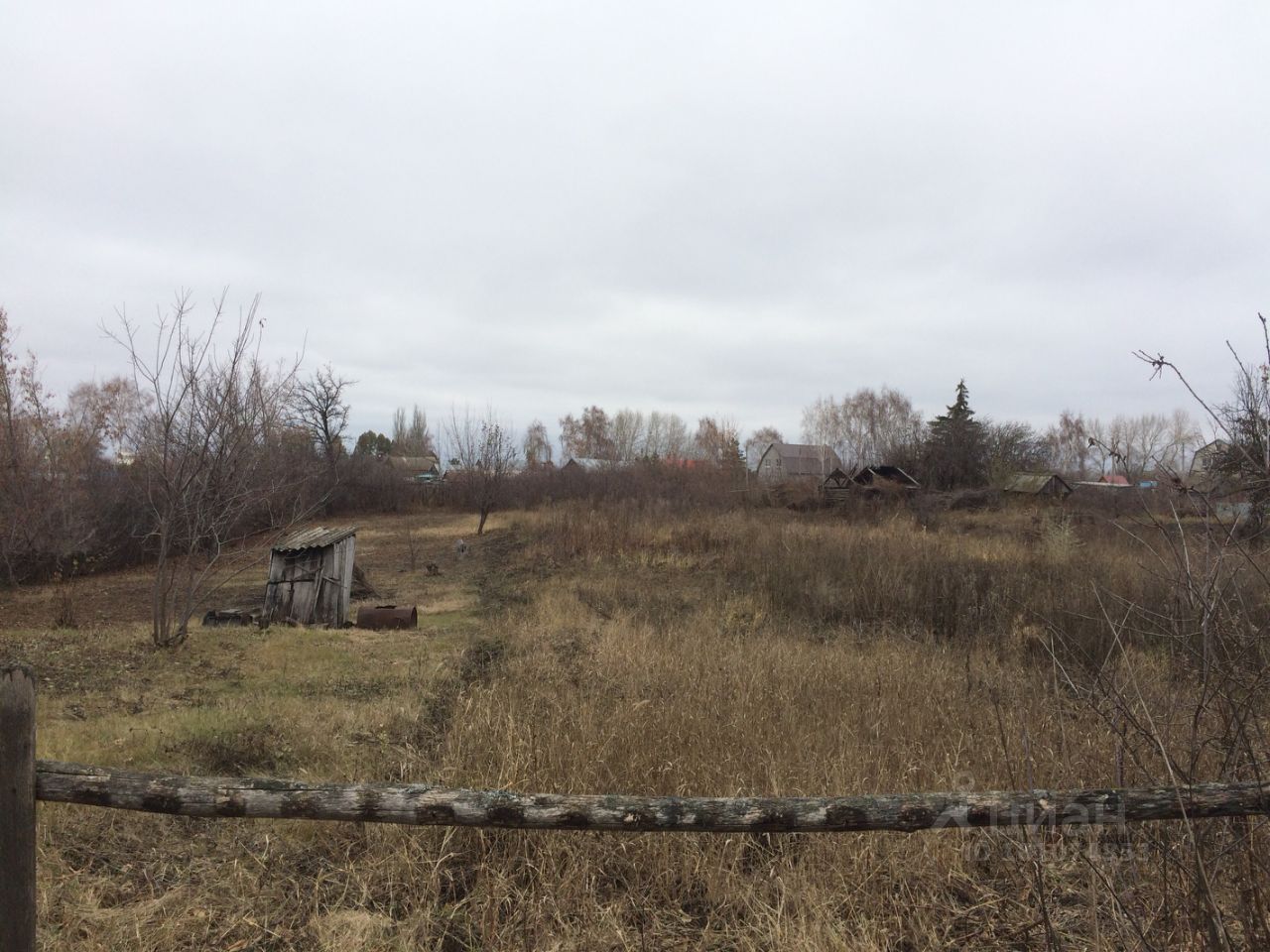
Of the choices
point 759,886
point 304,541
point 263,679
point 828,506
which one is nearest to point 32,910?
point 759,886

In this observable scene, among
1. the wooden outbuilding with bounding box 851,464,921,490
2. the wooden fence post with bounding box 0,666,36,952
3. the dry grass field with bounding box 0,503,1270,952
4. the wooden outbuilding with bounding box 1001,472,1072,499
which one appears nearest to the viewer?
the wooden fence post with bounding box 0,666,36,952

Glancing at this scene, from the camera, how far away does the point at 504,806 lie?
2.16 meters

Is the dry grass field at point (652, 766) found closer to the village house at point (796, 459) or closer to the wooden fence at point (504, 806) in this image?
the wooden fence at point (504, 806)

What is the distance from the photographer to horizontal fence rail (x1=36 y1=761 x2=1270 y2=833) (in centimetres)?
207

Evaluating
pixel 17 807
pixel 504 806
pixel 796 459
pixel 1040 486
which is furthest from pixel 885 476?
pixel 17 807

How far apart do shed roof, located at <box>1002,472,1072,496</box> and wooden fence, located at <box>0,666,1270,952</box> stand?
3093cm

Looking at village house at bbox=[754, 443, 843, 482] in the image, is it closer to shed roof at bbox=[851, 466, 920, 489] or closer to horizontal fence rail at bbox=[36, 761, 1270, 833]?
shed roof at bbox=[851, 466, 920, 489]

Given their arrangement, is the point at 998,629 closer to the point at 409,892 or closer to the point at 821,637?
the point at 821,637

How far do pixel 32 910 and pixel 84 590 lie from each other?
16.7 metres

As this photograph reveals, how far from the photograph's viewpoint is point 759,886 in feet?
10.5

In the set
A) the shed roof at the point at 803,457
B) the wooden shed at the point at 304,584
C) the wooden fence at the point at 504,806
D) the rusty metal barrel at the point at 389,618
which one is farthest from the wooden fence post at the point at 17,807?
the shed roof at the point at 803,457

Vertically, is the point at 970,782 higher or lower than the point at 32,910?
lower

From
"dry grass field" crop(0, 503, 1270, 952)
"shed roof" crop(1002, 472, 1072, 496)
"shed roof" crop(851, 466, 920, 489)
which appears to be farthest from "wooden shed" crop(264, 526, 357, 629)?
"shed roof" crop(1002, 472, 1072, 496)

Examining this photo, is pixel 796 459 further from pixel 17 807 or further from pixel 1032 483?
pixel 17 807
